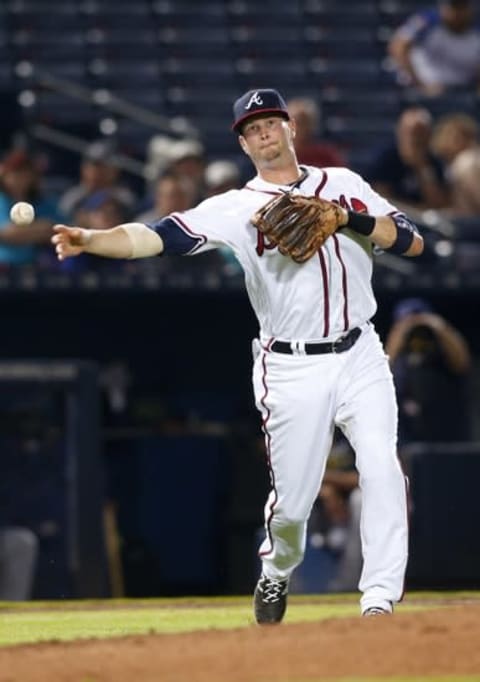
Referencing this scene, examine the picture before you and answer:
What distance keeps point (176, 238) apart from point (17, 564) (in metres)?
3.65

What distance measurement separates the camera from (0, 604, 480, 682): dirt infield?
15.6 feet

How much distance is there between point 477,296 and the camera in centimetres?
1139

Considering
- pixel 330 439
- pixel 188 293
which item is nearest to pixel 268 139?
pixel 330 439

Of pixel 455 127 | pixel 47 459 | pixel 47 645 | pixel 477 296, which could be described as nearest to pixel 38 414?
pixel 47 459

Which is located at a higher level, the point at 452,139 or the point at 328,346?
the point at 452,139

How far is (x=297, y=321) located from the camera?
21.4ft

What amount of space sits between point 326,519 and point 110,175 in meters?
2.94

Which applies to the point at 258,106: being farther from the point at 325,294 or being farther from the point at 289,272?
the point at 325,294

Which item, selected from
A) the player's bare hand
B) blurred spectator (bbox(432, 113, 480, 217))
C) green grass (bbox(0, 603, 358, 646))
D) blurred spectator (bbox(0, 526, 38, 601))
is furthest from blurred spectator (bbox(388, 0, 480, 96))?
the player's bare hand

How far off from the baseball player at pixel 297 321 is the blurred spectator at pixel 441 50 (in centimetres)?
703

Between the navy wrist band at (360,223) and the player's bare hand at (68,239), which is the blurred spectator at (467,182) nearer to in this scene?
the navy wrist band at (360,223)

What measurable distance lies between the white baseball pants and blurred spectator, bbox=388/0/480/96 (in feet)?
23.6

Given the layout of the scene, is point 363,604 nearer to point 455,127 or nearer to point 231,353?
point 231,353

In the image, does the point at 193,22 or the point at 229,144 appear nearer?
the point at 229,144
